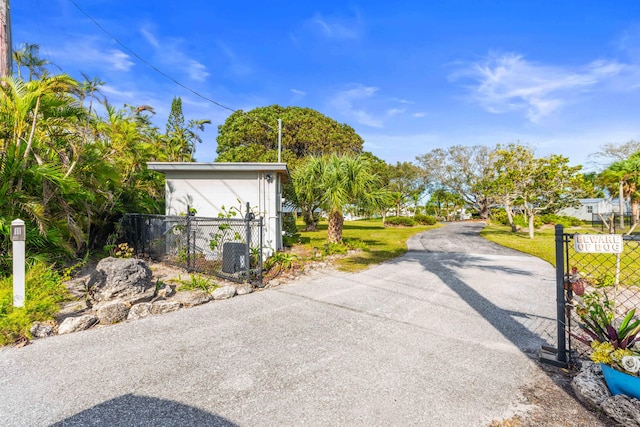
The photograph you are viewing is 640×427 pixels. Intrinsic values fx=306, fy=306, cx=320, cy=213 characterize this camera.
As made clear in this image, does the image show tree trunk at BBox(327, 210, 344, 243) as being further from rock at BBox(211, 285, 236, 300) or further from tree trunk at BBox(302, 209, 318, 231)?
tree trunk at BBox(302, 209, 318, 231)

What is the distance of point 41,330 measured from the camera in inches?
146

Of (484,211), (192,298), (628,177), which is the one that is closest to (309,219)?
(192,298)

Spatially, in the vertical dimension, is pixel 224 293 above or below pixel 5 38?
below

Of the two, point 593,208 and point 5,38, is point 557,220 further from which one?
point 5,38

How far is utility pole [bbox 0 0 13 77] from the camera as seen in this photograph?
612cm

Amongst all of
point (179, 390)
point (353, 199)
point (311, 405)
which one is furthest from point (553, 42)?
point (179, 390)

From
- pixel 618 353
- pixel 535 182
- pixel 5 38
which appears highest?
pixel 5 38

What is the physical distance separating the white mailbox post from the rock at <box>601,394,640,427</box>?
6.20 m

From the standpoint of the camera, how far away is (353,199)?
10.4m

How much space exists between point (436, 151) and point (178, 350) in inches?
1540

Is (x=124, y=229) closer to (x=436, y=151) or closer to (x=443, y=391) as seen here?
(x=443, y=391)

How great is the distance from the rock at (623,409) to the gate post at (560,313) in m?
0.78

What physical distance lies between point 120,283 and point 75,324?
3.43 feet

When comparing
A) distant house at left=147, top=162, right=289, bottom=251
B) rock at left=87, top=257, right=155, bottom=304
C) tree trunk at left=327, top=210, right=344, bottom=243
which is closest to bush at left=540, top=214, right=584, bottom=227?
tree trunk at left=327, top=210, right=344, bottom=243
